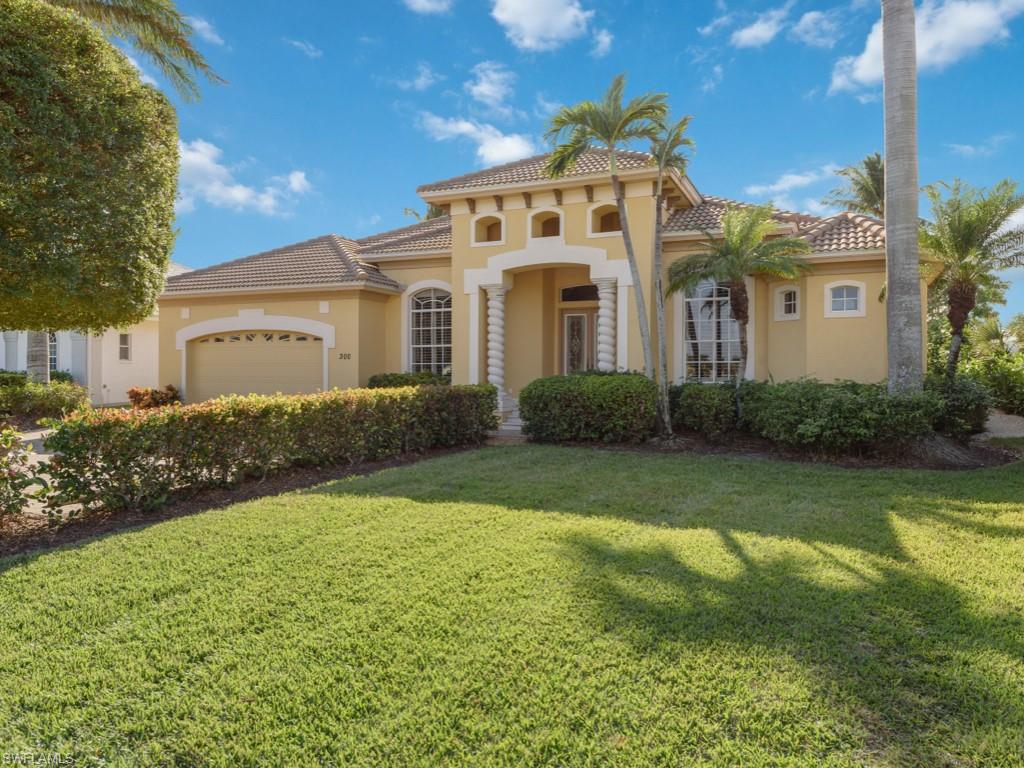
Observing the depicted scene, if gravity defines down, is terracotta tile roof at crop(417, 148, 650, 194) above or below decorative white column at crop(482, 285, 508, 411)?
above

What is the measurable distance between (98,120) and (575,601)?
8.67 meters

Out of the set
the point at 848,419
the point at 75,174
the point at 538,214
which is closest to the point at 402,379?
the point at 538,214

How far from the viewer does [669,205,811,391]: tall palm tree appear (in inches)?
497

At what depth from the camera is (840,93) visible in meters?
12.6

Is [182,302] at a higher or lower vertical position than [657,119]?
lower

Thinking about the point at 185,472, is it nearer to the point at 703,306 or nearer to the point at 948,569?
the point at 948,569

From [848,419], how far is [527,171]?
10224mm

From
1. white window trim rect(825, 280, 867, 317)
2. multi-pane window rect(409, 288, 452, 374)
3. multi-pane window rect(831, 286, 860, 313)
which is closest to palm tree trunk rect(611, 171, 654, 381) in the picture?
white window trim rect(825, 280, 867, 317)

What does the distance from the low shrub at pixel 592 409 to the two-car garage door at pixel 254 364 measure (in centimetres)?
817

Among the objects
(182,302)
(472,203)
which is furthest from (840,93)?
(182,302)

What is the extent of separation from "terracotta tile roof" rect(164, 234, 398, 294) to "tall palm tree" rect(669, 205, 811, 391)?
883 cm

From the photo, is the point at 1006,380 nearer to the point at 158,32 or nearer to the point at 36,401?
the point at 158,32

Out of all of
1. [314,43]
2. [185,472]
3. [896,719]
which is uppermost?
[314,43]

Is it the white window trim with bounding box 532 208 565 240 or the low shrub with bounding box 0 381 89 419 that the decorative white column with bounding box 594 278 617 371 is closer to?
the white window trim with bounding box 532 208 565 240
